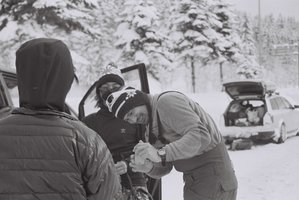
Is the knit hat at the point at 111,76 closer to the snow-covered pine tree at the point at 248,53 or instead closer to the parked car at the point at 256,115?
the parked car at the point at 256,115

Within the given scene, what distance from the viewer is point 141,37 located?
32625mm

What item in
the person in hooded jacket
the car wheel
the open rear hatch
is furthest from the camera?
the car wheel

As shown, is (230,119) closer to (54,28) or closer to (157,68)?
(54,28)

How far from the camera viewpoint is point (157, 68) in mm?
34156

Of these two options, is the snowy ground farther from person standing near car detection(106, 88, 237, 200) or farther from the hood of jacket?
the hood of jacket

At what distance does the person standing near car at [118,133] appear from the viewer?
14.2 feet

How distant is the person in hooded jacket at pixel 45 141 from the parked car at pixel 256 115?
10.9 meters

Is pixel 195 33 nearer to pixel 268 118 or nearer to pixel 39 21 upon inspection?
pixel 39 21

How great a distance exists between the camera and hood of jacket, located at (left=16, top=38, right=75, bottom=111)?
6.62 ft

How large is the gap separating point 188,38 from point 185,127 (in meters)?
34.5

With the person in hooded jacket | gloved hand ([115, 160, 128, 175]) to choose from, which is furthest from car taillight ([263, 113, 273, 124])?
the person in hooded jacket

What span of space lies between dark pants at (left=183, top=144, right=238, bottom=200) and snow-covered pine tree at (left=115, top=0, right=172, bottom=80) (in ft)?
92.8

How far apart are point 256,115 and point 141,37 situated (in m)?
19.4

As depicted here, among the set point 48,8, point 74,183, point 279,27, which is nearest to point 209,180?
point 74,183
